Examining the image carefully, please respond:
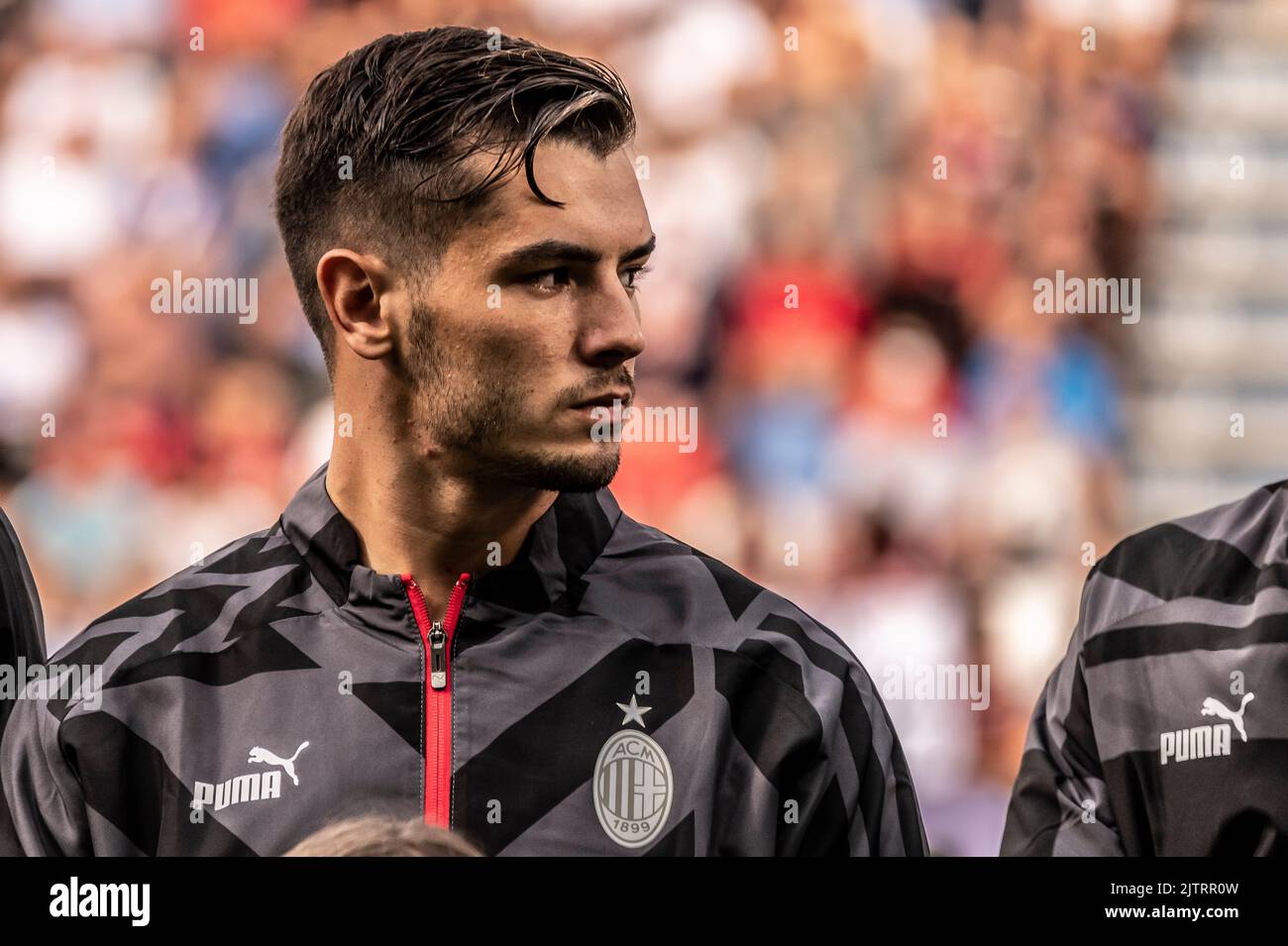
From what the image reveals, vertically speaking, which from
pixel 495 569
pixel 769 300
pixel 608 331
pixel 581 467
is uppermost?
pixel 769 300

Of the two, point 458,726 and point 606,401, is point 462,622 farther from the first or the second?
point 606,401

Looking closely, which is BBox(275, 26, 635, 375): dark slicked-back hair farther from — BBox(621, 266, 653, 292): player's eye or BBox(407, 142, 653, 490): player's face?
BBox(621, 266, 653, 292): player's eye

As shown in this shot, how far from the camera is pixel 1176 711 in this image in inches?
79.2

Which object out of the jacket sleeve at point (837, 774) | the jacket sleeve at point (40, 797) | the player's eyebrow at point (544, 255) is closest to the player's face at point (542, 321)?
the player's eyebrow at point (544, 255)

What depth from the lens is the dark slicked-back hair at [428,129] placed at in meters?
1.87

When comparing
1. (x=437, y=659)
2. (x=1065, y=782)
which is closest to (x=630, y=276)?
(x=437, y=659)

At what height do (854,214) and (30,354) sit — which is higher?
(854,214)

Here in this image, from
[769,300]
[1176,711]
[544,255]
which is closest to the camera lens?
[544,255]

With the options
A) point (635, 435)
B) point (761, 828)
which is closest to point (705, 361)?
point (635, 435)

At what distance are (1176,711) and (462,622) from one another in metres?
0.87

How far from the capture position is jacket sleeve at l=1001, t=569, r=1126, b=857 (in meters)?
2.02

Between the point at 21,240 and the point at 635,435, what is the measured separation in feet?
3.32

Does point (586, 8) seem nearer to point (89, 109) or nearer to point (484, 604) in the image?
point (89, 109)

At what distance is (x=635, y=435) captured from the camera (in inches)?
100.0
